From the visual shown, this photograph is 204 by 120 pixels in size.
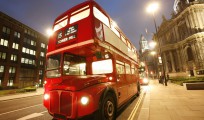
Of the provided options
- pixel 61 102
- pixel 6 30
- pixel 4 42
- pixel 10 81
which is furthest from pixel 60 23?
pixel 6 30

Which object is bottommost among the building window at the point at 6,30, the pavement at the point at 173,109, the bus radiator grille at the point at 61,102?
the pavement at the point at 173,109

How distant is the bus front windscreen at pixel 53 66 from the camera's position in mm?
4715

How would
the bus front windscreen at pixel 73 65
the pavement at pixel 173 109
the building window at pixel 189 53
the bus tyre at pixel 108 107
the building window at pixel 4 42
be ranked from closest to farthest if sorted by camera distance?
the bus tyre at pixel 108 107, the pavement at pixel 173 109, the bus front windscreen at pixel 73 65, the building window at pixel 4 42, the building window at pixel 189 53

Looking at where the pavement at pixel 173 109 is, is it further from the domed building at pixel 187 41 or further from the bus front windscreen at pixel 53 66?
the domed building at pixel 187 41

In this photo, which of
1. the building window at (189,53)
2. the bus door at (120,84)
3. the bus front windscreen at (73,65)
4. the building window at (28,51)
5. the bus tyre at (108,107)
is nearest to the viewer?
A: the bus tyre at (108,107)

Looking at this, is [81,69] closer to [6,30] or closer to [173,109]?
[173,109]

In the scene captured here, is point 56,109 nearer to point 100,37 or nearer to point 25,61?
point 100,37

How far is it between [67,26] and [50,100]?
3267 millimetres

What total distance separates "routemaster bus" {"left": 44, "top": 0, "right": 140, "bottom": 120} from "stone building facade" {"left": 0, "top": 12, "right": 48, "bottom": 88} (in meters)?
32.8

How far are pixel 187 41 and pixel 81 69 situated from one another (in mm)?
40254

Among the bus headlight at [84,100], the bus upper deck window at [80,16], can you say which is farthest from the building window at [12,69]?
the bus headlight at [84,100]

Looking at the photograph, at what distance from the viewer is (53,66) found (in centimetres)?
491

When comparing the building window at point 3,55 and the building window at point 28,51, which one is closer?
the building window at point 3,55

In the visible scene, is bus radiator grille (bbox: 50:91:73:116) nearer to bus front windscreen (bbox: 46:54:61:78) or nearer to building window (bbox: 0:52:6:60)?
bus front windscreen (bbox: 46:54:61:78)
